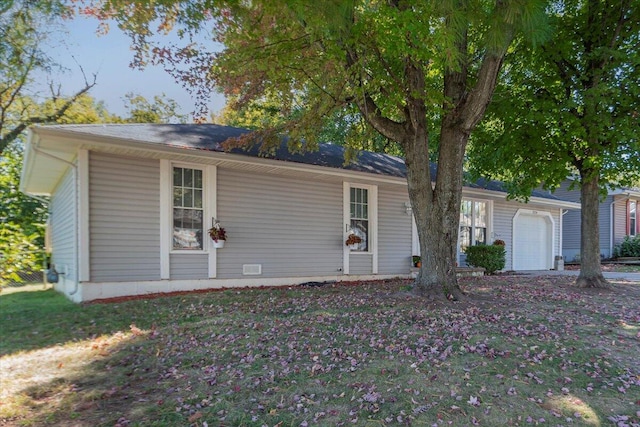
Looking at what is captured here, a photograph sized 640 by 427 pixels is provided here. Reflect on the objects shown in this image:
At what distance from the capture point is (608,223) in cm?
1997

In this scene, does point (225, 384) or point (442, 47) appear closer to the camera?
point (225, 384)

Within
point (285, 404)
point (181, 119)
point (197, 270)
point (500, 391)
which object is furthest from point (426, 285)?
point (181, 119)

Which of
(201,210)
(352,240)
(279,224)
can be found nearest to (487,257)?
(352,240)

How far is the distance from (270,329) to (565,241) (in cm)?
2025

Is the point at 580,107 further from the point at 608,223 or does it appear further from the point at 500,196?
the point at 608,223

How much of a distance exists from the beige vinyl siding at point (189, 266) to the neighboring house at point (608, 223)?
17964mm

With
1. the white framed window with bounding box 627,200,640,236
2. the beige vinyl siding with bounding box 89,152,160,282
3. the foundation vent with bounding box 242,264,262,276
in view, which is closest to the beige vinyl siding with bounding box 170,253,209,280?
the beige vinyl siding with bounding box 89,152,160,282

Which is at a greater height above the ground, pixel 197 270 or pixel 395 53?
pixel 395 53

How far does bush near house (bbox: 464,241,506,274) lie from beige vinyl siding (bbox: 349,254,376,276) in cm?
368

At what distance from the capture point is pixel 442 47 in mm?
4844

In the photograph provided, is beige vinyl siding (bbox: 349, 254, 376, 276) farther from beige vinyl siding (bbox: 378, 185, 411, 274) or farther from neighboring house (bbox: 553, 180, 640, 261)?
neighboring house (bbox: 553, 180, 640, 261)

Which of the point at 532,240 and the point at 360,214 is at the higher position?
the point at 360,214

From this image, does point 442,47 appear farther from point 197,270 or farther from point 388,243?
point 388,243

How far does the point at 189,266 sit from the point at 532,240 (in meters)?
12.5
